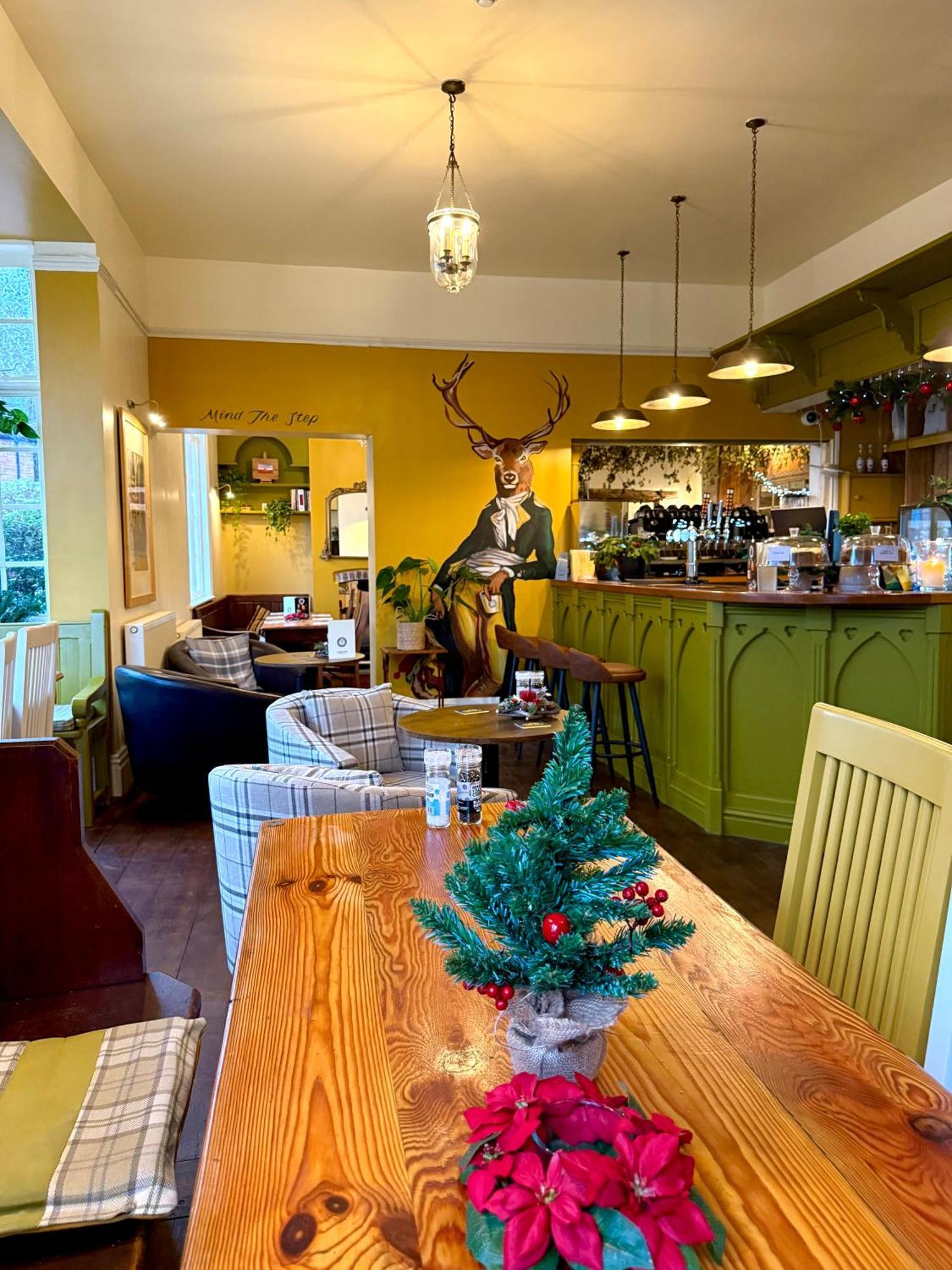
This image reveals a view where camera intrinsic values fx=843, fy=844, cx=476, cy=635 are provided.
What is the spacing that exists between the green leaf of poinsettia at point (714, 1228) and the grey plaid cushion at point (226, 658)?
5.16 metres

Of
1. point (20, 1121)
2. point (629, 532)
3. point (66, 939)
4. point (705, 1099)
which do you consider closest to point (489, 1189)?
point (705, 1099)

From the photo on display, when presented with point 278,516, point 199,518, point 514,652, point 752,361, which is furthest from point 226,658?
point 278,516

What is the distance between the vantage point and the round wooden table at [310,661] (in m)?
5.86

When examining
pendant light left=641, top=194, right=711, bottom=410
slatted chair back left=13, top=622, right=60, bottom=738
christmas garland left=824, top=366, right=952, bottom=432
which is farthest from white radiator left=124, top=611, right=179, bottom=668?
christmas garland left=824, top=366, right=952, bottom=432

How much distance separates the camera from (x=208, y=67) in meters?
3.55

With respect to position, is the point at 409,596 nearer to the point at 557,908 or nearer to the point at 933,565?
the point at 933,565

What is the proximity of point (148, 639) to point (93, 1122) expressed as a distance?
4.13 m

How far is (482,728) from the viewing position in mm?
3441

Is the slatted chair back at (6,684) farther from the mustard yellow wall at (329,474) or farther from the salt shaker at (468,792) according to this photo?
the mustard yellow wall at (329,474)

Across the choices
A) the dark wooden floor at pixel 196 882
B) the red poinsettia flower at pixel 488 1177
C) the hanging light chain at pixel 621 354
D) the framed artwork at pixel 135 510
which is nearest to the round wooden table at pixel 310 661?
the framed artwork at pixel 135 510

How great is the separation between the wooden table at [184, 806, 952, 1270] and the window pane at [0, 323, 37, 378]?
4336 mm

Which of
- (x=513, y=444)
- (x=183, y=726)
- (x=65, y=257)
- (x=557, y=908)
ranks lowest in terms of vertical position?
(x=183, y=726)

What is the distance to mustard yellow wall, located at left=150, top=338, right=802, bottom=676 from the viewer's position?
19.6ft

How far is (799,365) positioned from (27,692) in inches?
216
